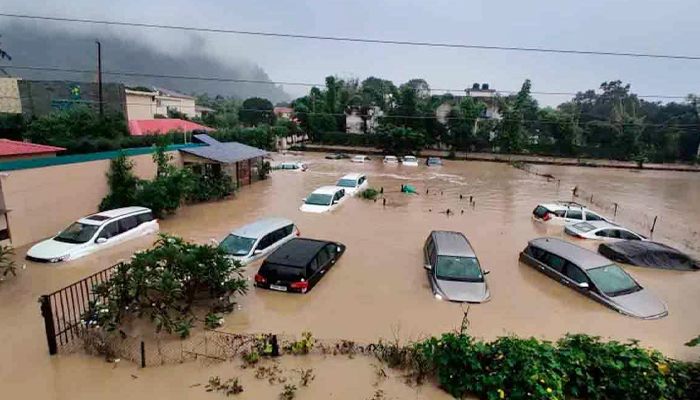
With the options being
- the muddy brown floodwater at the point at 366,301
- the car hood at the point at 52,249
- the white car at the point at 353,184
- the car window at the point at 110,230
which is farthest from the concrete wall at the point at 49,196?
the white car at the point at 353,184

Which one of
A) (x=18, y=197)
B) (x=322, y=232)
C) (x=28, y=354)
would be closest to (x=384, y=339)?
(x=28, y=354)

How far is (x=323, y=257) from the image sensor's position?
1091cm

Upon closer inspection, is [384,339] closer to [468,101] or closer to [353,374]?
[353,374]

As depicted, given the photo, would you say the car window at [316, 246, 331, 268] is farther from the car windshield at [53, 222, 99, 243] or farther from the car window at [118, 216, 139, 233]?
the car windshield at [53, 222, 99, 243]

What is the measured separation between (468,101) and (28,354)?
52.6m

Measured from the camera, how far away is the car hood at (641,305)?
29.8 feet

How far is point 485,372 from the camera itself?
232 inches

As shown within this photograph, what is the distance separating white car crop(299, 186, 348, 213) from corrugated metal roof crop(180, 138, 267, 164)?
19.0ft

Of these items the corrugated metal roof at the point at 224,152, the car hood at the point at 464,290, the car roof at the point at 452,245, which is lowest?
the car hood at the point at 464,290

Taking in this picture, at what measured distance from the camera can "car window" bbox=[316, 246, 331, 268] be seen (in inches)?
415

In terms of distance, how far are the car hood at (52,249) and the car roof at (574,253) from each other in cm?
1436

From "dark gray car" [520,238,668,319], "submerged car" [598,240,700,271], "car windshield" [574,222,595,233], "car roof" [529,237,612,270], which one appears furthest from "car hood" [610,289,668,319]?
"car windshield" [574,222,595,233]

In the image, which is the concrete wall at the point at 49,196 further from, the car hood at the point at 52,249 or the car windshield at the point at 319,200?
the car windshield at the point at 319,200

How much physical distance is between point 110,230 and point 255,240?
509cm
